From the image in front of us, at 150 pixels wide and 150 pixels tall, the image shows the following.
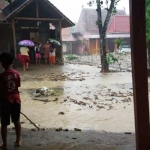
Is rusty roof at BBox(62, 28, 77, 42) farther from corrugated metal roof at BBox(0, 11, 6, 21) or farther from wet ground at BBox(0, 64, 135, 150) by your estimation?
wet ground at BBox(0, 64, 135, 150)

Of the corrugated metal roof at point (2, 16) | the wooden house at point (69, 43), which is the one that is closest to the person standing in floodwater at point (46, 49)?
the corrugated metal roof at point (2, 16)

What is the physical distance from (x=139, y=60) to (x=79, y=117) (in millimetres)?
3787

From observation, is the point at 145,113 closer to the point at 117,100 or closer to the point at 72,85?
the point at 117,100

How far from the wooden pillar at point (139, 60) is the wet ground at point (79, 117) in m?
0.96

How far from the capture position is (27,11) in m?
19.0

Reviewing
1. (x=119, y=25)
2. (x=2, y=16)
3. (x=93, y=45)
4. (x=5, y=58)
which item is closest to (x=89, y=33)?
(x=93, y=45)

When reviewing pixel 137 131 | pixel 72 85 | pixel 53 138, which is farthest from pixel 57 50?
pixel 137 131

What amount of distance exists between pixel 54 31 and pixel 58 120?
587 inches

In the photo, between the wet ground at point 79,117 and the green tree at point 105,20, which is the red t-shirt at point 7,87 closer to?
the wet ground at point 79,117

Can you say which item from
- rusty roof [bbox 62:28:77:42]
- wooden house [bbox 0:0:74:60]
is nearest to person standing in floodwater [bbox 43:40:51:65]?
wooden house [bbox 0:0:74:60]

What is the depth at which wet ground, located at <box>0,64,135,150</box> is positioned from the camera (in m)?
3.88

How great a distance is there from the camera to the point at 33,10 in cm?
1920

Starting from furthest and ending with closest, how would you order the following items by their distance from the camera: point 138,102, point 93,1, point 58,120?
point 93,1 < point 58,120 < point 138,102

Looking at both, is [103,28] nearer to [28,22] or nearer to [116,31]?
[28,22]
